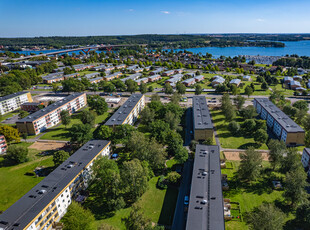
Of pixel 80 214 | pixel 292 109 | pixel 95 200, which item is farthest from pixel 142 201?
pixel 292 109

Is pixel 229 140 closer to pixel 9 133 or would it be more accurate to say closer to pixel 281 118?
pixel 281 118

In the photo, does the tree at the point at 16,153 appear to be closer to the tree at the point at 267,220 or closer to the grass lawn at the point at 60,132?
the grass lawn at the point at 60,132

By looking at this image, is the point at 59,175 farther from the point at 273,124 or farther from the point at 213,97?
the point at 213,97

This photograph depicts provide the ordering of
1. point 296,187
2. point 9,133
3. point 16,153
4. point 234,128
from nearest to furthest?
point 296,187
point 16,153
point 9,133
point 234,128

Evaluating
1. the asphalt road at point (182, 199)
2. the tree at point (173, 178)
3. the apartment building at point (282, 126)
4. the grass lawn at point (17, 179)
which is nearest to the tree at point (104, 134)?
the grass lawn at point (17, 179)

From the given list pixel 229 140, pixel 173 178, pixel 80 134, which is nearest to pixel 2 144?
pixel 80 134

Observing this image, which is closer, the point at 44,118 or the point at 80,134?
the point at 80,134

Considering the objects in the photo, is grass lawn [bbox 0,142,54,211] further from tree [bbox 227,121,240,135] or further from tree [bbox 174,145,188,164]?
tree [bbox 227,121,240,135]
